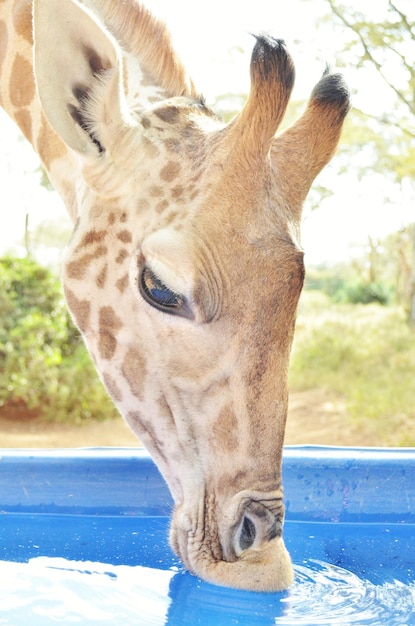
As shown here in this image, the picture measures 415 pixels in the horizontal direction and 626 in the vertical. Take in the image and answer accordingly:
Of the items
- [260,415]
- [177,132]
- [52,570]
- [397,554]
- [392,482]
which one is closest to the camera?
[260,415]

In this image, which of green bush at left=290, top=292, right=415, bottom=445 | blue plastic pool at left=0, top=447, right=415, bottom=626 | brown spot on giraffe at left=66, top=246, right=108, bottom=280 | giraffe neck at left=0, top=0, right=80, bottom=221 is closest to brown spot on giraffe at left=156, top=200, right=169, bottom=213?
brown spot on giraffe at left=66, top=246, right=108, bottom=280

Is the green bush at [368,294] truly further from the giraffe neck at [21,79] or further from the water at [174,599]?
the water at [174,599]

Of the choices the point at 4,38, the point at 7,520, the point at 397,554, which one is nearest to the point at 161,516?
the point at 7,520

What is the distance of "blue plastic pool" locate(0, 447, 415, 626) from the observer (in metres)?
2.46

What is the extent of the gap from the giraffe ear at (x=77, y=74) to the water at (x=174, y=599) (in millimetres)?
1403

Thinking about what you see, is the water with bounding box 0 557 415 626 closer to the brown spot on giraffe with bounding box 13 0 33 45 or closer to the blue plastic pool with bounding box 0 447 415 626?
the blue plastic pool with bounding box 0 447 415 626

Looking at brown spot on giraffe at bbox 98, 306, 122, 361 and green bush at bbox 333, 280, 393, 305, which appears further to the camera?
green bush at bbox 333, 280, 393, 305

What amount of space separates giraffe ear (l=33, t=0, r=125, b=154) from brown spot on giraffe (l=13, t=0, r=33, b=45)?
2.84 feet

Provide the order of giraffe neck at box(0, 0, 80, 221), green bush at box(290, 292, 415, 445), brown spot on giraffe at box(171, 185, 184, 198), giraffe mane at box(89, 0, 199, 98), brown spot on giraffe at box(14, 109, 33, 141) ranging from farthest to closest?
1. green bush at box(290, 292, 415, 445)
2. brown spot on giraffe at box(14, 109, 33, 141)
3. giraffe neck at box(0, 0, 80, 221)
4. giraffe mane at box(89, 0, 199, 98)
5. brown spot on giraffe at box(171, 185, 184, 198)

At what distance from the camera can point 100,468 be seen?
3.46 meters

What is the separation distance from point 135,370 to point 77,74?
34.9 inches

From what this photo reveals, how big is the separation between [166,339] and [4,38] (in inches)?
62.4

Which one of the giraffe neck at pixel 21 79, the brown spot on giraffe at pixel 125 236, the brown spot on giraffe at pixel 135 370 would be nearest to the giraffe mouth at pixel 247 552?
the brown spot on giraffe at pixel 135 370

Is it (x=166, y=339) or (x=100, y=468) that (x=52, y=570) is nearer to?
(x=100, y=468)
